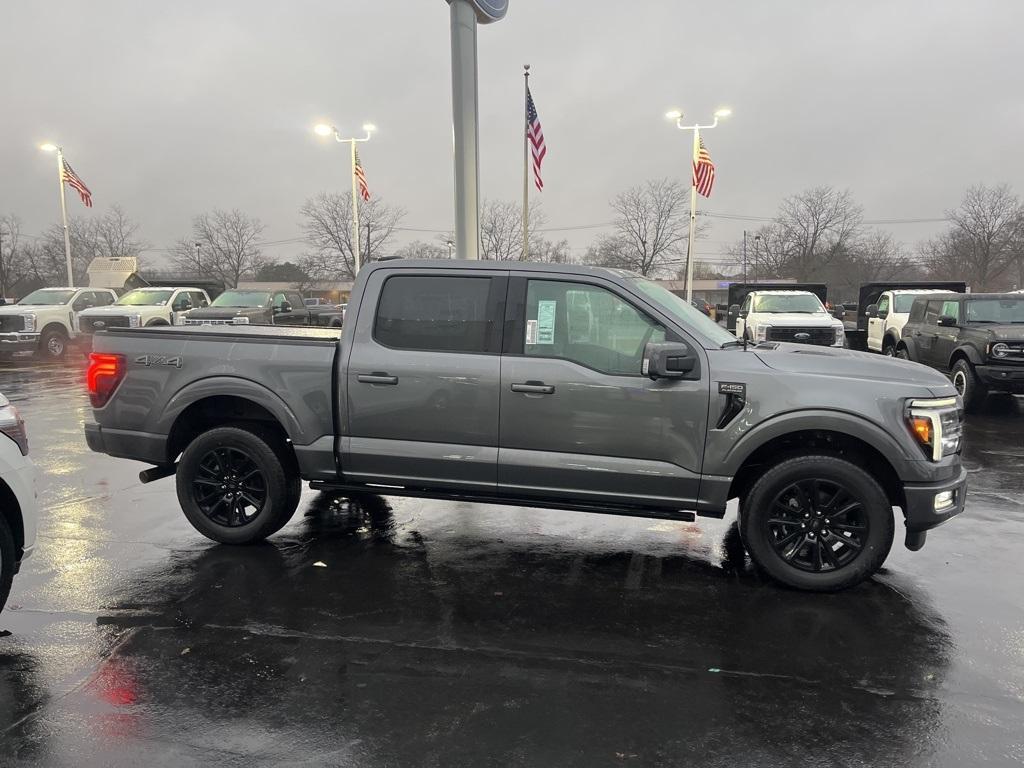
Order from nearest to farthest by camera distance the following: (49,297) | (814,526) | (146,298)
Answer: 1. (814,526)
2. (49,297)
3. (146,298)

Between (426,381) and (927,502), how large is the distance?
315 cm

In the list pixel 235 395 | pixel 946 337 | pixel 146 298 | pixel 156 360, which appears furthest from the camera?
pixel 146 298

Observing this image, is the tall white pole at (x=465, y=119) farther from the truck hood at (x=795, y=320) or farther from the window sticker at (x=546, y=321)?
the truck hood at (x=795, y=320)

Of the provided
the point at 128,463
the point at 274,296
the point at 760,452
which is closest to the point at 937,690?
the point at 760,452

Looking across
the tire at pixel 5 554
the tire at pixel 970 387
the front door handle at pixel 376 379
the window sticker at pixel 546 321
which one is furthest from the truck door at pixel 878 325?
the tire at pixel 5 554

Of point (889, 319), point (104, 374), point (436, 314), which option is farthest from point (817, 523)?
point (889, 319)

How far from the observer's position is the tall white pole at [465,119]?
10109 millimetres

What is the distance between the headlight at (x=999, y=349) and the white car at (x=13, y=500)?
11.7 m

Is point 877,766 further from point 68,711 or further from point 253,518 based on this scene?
point 253,518

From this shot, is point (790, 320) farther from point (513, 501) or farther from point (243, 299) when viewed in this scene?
point (243, 299)

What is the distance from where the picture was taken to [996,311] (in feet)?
37.0

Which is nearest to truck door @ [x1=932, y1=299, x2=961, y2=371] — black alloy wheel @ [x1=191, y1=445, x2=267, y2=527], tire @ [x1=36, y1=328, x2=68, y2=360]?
black alloy wheel @ [x1=191, y1=445, x2=267, y2=527]

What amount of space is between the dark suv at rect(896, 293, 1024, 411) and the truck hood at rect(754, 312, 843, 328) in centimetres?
218

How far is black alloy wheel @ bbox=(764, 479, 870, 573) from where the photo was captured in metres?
4.31
